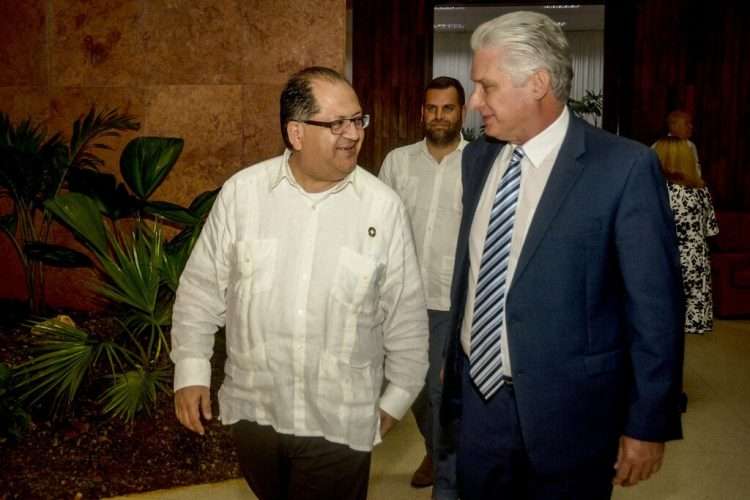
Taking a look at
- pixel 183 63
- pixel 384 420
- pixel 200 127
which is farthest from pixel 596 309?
pixel 183 63

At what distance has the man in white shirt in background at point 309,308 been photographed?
1.97 metres

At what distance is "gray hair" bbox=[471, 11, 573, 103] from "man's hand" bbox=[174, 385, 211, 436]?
3.57 feet

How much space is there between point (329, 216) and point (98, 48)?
313 cm

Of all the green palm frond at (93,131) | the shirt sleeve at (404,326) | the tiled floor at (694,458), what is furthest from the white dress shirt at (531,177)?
the green palm frond at (93,131)

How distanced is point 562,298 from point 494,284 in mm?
184

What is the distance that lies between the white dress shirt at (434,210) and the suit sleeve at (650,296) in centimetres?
151

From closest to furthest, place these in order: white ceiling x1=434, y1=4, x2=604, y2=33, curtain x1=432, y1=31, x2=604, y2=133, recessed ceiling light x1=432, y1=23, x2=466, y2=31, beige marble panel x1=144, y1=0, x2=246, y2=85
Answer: beige marble panel x1=144, y1=0, x2=246, y2=85
white ceiling x1=434, y1=4, x2=604, y2=33
recessed ceiling light x1=432, y1=23, x2=466, y2=31
curtain x1=432, y1=31, x2=604, y2=133

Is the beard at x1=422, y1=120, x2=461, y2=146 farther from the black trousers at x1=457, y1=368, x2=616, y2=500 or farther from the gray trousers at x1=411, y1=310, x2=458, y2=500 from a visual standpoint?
the black trousers at x1=457, y1=368, x2=616, y2=500

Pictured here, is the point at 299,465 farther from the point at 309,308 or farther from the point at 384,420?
the point at 309,308

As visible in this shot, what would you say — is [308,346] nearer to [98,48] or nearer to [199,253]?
[199,253]

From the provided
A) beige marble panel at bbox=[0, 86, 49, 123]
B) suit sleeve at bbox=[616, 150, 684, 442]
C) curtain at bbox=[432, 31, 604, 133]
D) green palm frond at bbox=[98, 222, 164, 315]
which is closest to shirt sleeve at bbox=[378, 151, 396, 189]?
green palm frond at bbox=[98, 222, 164, 315]

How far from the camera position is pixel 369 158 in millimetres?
9055

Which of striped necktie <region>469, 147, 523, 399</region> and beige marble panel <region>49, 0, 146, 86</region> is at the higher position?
beige marble panel <region>49, 0, 146, 86</region>

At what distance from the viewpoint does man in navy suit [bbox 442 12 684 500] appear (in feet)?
5.55
